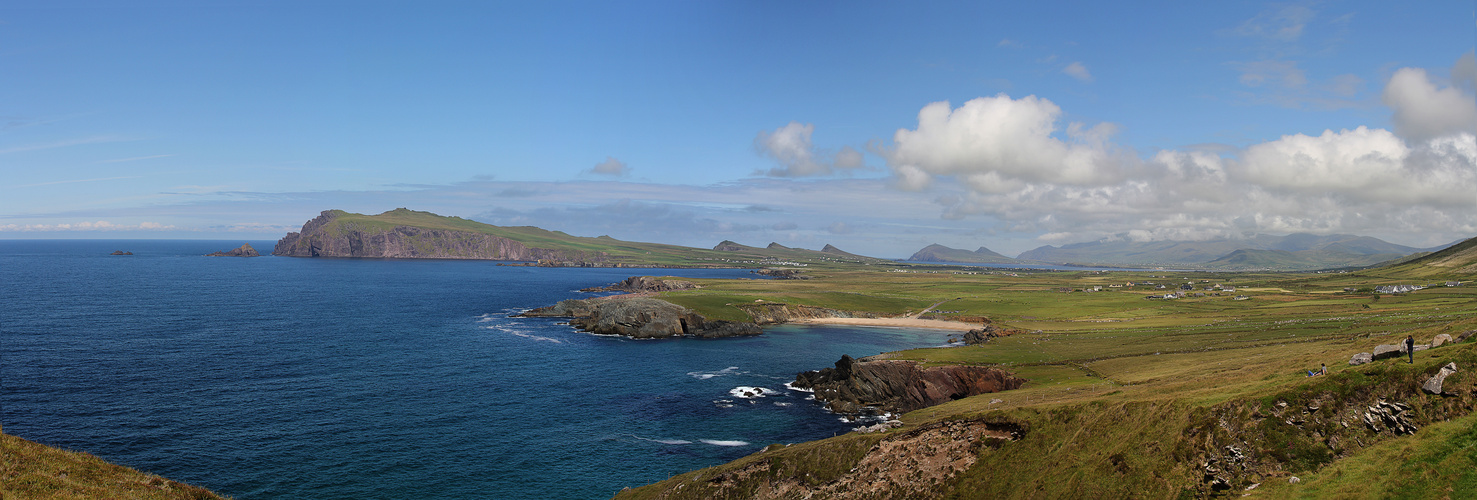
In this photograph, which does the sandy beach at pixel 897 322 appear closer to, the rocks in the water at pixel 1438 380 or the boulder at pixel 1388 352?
the boulder at pixel 1388 352

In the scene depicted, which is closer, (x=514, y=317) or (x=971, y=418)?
(x=971, y=418)

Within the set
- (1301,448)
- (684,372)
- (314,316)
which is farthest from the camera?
(314,316)

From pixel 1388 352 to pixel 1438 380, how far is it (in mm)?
8248

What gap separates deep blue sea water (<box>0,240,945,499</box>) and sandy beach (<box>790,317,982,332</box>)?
79.5ft

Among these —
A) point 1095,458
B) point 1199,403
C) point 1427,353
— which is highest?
point 1427,353

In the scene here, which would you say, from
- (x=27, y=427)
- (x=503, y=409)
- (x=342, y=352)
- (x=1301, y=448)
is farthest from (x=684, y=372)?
(x=1301, y=448)

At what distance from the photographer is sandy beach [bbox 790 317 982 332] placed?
518 ft

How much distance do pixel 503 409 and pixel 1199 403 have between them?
62.2 meters

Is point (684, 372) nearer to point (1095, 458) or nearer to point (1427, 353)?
point (1095, 458)

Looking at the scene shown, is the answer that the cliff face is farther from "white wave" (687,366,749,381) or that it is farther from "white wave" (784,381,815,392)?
"white wave" (784,381,815,392)

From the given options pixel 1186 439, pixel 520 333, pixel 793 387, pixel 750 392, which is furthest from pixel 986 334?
pixel 1186 439

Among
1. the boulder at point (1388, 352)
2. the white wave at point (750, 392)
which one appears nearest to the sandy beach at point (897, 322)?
the white wave at point (750, 392)

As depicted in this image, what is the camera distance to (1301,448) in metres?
29.5

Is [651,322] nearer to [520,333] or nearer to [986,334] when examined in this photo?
[520,333]
